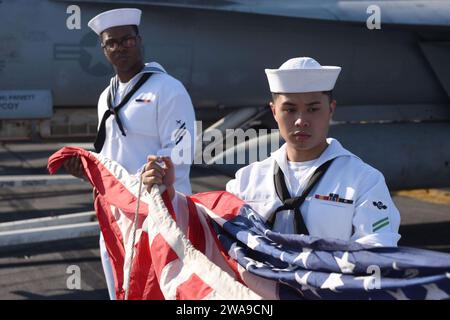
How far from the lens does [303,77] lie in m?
2.62

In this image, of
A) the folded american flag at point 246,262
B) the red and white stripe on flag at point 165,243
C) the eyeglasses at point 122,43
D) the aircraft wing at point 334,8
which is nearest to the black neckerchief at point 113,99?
the eyeglasses at point 122,43

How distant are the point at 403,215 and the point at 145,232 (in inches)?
264

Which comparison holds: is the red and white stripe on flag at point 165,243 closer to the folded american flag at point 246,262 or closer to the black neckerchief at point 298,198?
the folded american flag at point 246,262

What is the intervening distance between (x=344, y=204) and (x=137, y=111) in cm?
175

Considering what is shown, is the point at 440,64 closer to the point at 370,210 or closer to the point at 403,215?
the point at 403,215

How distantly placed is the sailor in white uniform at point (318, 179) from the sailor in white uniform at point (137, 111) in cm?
125

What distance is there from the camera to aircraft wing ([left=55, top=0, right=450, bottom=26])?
8.38m

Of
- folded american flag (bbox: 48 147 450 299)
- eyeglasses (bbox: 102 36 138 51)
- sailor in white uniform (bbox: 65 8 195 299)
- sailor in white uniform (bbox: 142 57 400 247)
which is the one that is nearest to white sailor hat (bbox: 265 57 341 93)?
sailor in white uniform (bbox: 142 57 400 247)

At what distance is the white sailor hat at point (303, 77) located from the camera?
8.59 feet

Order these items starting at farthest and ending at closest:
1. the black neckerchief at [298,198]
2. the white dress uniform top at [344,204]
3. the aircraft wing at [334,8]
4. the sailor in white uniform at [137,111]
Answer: the aircraft wing at [334,8]
the sailor in white uniform at [137,111]
the black neckerchief at [298,198]
the white dress uniform top at [344,204]

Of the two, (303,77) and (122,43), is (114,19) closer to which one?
(122,43)


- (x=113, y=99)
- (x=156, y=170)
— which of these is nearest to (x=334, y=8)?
(x=113, y=99)

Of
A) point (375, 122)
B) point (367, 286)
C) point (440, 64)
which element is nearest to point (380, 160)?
point (375, 122)

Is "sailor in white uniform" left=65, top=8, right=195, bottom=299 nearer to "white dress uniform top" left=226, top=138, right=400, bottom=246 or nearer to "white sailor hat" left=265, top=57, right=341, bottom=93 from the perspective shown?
"white dress uniform top" left=226, top=138, right=400, bottom=246
